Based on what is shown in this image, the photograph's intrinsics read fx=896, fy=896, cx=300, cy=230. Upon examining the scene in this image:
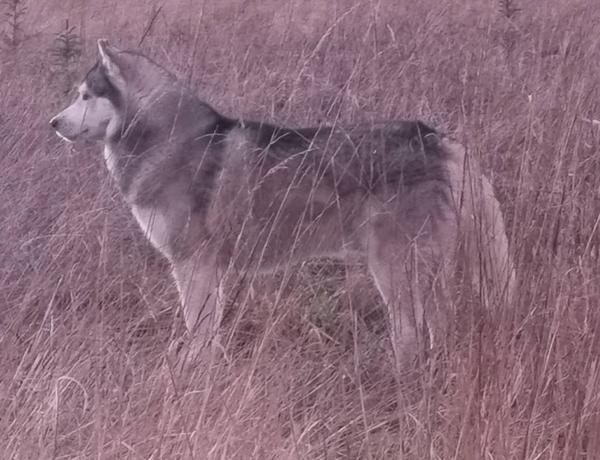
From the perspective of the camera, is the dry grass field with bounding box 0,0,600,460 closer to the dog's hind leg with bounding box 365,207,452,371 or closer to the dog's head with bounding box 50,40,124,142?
the dog's hind leg with bounding box 365,207,452,371

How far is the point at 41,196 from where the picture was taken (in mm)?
3715

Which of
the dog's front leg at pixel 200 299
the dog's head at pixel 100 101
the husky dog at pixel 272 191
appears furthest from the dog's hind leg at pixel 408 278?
the dog's head at pixel 100 101

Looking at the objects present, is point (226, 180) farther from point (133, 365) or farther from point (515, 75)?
point (515, 75)

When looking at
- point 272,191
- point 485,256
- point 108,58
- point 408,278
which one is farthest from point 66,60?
point 485,256

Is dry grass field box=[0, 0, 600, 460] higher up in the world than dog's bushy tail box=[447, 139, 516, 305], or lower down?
lower down

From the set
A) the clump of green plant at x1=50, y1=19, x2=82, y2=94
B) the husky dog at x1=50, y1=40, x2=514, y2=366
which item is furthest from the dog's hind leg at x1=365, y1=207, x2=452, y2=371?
the clump of green plant at x1=50, y1=19, x2=82, y2=94

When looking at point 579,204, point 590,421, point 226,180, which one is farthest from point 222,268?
point 590,421

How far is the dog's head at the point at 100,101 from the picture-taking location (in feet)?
12.4

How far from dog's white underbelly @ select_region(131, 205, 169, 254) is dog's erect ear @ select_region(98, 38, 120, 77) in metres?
0.62

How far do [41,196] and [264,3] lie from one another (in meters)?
7.12

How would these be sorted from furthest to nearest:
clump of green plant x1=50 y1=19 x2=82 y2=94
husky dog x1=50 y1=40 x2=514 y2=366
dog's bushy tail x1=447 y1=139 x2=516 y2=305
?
1. clump of green plant x1=50 y1=19 x2=82 y2=94
2. husky dog x1=50 y1=40 x2=514 y2=366
3. dog's bushy tail x1=447 y1=139 x2=516 y2=305

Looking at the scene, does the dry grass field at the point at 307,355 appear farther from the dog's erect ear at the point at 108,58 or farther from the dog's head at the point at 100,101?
the dog's erect ear at the point at 108,58

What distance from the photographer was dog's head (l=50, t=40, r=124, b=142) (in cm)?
379

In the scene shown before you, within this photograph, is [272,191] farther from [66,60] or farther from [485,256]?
[66,60]
